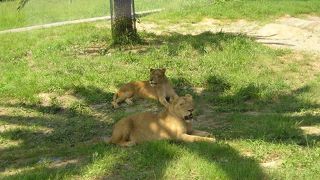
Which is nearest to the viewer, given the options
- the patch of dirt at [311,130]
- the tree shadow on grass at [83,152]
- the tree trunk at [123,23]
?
the tree shadow on grass at [83,152]

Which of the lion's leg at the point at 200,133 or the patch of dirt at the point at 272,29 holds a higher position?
the lion's leg at the point at 200,133

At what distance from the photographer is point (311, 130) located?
7961 mm

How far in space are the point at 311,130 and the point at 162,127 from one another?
7.21 ft

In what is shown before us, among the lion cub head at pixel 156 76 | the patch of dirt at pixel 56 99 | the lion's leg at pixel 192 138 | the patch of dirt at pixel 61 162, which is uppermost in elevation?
the lion cub head at pixel 156 76

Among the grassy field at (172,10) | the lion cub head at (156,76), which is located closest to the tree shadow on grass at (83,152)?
the lion cub head at (156,76)

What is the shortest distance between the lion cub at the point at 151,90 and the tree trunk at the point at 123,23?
15.0ft

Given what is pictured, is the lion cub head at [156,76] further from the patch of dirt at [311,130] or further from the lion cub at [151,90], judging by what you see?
the patch of dirt at [311,130]

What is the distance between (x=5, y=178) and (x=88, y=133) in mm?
2483

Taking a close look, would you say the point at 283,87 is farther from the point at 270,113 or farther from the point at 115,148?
the point at 115,148

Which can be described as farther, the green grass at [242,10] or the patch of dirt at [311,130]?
the green grass at [242,10]

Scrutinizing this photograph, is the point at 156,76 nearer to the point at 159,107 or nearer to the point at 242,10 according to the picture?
the point at 159,107

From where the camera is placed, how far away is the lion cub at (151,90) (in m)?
10.5

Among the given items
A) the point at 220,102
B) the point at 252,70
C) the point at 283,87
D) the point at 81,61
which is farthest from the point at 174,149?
the point at 81,61

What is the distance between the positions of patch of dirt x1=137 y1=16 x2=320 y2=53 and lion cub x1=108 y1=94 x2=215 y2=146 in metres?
8.18
